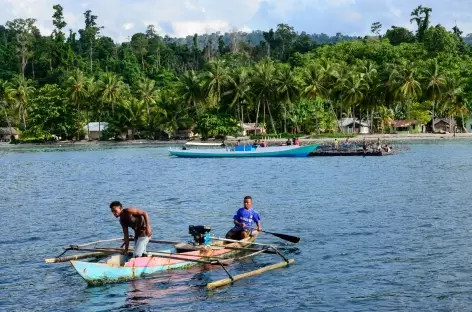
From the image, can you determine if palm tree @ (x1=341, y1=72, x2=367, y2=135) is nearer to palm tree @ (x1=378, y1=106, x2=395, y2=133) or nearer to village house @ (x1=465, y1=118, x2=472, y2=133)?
palm tree @ (x1=378, y1=106, x2=395, y2=133)

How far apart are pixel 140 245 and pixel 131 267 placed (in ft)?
2.56

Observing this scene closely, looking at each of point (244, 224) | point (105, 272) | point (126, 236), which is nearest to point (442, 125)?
point (244, 224)

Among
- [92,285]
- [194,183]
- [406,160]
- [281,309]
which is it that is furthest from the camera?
[406,160]

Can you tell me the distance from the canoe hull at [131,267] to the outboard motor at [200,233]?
0.44m

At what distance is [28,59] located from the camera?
6919 inches

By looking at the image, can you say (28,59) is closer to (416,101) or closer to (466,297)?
(416,101)

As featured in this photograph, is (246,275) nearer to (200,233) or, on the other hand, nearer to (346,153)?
(200,233)

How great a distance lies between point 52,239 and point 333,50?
147 metres

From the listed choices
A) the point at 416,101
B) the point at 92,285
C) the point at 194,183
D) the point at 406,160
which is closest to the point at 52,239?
the point at 92,285

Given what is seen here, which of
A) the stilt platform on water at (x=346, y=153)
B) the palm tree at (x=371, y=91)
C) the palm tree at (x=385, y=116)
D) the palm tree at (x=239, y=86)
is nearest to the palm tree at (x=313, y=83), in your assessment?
the palm tree at (x=371, y=91)

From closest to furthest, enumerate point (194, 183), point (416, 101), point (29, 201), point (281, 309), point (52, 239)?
1. point (281, 309)
2. point (52, 239)
3. point (29, 201)
4. point (194, 183)
5. point (416, 101)

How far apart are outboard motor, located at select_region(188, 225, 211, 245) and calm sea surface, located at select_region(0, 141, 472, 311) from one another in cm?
107

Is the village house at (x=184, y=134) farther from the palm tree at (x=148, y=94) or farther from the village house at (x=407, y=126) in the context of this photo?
the village house at (x=407, y=126)

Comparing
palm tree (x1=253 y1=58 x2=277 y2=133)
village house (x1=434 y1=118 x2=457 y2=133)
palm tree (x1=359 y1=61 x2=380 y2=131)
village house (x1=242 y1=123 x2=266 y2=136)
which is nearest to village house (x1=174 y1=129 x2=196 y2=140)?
village house (x1=242 y1=123 x2=266 y2=136)
